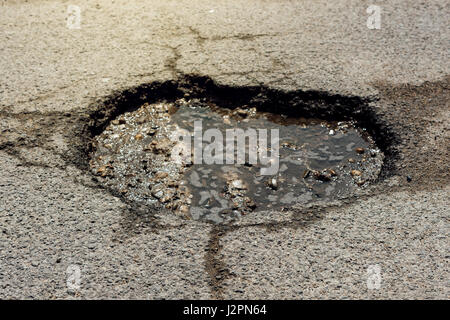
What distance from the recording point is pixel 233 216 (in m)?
2.59

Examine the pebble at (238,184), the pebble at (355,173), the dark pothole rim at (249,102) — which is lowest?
the pebble at (238,184)

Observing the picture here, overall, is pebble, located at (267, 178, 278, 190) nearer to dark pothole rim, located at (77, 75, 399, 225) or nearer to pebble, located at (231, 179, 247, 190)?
pebble, located at (231, 179, 247, 190)

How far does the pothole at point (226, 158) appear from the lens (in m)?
2.71

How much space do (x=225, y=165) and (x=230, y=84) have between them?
795 millimetres

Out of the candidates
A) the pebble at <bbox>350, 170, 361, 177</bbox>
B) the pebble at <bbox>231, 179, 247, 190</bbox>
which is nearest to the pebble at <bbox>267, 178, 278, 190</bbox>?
the pebble at <bbox>231, 179, 247, 190</bbox>

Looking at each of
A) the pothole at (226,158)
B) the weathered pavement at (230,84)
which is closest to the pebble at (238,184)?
the pothole at (226,158)

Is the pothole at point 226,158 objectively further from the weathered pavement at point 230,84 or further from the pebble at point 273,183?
the weathered pavement at point 230,84

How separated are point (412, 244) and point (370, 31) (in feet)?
8.17

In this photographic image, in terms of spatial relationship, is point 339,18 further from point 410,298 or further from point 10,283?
point 10,283

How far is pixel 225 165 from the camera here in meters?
2.95

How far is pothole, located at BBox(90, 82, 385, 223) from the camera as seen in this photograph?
2.71m

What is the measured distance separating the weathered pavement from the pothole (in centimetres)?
16

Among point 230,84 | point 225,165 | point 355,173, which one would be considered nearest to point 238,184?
point 225,165

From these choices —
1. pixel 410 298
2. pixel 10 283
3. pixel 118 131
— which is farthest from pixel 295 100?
pixel 10 283
